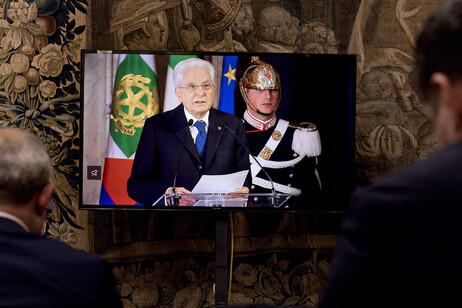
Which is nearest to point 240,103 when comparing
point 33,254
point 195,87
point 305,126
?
point 195,87

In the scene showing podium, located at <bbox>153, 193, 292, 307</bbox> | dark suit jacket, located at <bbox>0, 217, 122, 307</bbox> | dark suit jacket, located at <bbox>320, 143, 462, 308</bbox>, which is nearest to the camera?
dark suit jacket, located at <bbox>320, 143, 462, 308</bbox>

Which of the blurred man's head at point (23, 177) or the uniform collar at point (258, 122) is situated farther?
the uniform collar at point (258, 122)

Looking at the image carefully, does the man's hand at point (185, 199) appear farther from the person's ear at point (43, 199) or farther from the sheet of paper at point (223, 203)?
the person's ear at point (43, 199)

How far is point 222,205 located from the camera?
8.82 feet

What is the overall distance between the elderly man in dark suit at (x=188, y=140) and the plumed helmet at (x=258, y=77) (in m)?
0.18

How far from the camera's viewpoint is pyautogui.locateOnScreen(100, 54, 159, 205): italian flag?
272 centimetres

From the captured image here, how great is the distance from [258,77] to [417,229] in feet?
6.91

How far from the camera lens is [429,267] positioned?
689 millimetres

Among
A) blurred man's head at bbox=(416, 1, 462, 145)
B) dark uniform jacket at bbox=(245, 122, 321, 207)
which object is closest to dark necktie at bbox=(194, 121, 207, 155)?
dark uniform jacket at bbox=(245, 122, 321, 207)

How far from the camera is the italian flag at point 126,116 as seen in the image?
2721mm

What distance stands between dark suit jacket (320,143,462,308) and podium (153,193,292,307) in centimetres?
197

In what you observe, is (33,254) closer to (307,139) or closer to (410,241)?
(410,241)

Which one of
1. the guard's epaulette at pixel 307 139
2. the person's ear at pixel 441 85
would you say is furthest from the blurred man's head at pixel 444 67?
the guard's epaulette at pixel 307 139

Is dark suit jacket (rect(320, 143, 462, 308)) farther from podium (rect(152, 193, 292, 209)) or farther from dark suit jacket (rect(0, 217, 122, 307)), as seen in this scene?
podium (rect(152, 193, 292, 209))
